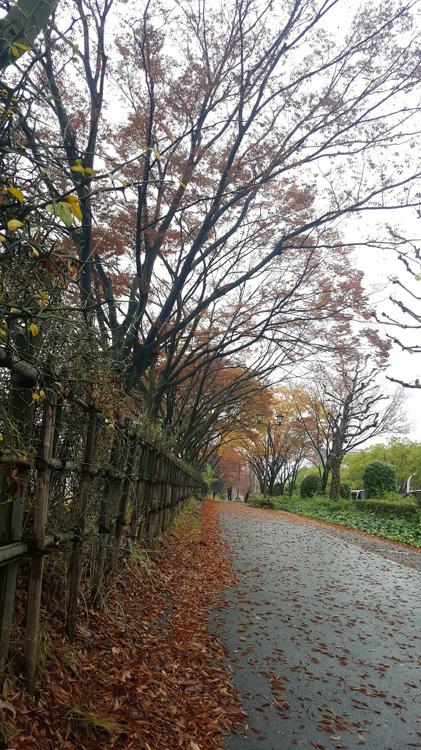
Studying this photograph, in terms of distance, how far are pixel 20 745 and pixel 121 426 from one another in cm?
287

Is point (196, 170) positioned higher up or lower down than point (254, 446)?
higher up

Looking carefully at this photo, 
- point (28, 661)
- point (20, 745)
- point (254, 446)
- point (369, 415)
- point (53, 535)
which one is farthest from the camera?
point (254, 446)

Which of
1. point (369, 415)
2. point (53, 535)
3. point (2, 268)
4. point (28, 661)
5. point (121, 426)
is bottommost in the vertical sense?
point (28, 661)

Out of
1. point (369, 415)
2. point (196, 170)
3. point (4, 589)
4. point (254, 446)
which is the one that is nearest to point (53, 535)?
point (4, 589)

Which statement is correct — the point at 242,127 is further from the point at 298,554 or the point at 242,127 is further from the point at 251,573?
the point at 298,554

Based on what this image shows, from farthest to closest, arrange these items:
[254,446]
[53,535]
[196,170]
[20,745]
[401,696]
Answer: [254,446] < [196,170] < [401,696] < [53,535] < [20,745]

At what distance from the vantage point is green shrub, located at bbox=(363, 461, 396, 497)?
23188 millimetres

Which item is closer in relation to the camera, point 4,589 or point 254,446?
point 4,589

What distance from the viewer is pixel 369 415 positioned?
30.1m

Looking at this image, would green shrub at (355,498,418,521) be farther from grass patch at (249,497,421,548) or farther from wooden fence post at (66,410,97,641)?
wooden fence post at (66,410,97,641)

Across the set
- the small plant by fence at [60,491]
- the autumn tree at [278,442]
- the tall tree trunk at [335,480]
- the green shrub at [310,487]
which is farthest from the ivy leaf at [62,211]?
the green shrub at [310,487]

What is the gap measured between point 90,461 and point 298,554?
7.43 m

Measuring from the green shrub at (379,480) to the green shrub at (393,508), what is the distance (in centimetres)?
239

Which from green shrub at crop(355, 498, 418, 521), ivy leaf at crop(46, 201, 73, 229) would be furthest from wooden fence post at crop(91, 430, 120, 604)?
green shrub at crop(355, 498, 418, 521)
